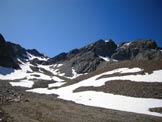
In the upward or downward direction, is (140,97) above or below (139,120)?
above

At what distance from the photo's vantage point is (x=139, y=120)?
77.4 feet

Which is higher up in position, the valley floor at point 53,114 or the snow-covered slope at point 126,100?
the snow-covered slope at point 126,100

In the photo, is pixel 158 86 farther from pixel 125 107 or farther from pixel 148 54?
pixel 148 54

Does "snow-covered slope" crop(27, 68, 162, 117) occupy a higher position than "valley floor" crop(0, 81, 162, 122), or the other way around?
"snow-covered slope" crop(27, 68, 162, 117)

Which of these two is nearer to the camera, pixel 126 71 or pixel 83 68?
pixel 126 71

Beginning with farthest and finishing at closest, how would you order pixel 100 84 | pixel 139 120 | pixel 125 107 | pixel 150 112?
pixel 100 84 → pixel 125 107 → pixel 150 112 → pixel 139 120

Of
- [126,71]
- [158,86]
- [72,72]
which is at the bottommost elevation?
[158,86]

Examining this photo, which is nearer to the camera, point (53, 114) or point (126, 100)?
point (53, 114)

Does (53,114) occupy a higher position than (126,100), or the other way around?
(126,100)

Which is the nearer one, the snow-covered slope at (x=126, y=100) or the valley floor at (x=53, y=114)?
the valley floor at (x=53, y=114)

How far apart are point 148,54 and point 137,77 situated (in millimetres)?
101967

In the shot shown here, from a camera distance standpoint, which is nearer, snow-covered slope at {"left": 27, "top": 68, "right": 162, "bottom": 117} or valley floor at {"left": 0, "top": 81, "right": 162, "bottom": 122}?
valley floor at {"left": 0, "top": 81, "right": 162, "bottom": 122}

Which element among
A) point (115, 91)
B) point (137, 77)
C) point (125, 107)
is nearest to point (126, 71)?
point (137, 77)

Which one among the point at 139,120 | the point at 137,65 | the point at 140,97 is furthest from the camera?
the point at 137,65
